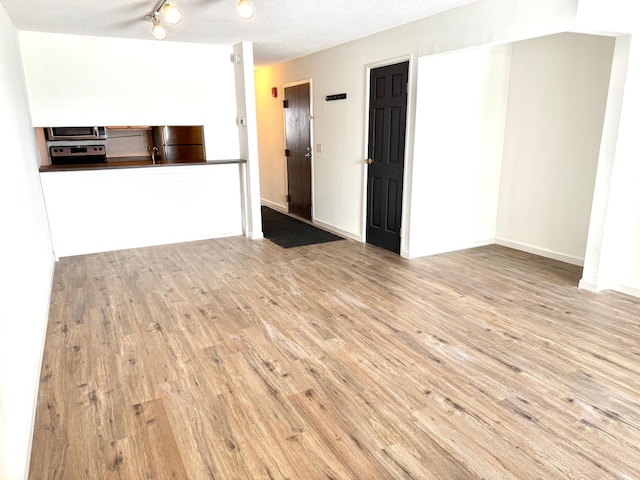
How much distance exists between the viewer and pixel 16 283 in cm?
233

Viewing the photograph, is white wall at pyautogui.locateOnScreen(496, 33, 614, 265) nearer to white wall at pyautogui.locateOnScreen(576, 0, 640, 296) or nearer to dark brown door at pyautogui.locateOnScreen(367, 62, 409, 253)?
white wall at pyautogui.locateOnScreen(576, 0, 640, 296)

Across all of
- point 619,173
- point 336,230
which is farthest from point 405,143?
point 619,173

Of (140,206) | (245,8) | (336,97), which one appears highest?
(245,8)

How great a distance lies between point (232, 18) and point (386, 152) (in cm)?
212

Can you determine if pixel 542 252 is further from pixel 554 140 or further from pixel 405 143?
pixel 405 143

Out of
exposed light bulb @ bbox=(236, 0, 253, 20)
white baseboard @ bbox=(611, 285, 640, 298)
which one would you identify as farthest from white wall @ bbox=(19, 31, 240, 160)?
white baseboard @ bbox=(611, 285, 640, 298)

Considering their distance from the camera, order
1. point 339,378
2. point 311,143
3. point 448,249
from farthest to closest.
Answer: point 311,143 < point 448,249 < point 339,378

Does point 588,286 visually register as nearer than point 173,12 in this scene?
No

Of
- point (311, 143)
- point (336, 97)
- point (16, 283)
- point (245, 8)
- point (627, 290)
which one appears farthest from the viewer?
point (311, 143)

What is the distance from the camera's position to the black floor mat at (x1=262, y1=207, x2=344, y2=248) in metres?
5.61

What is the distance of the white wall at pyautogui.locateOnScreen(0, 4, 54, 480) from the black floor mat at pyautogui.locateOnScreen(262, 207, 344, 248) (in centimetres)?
266

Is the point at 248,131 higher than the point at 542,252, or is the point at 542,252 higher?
the point at 248,131

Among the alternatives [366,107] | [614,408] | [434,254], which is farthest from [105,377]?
[366,107]

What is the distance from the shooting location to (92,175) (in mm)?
4969
